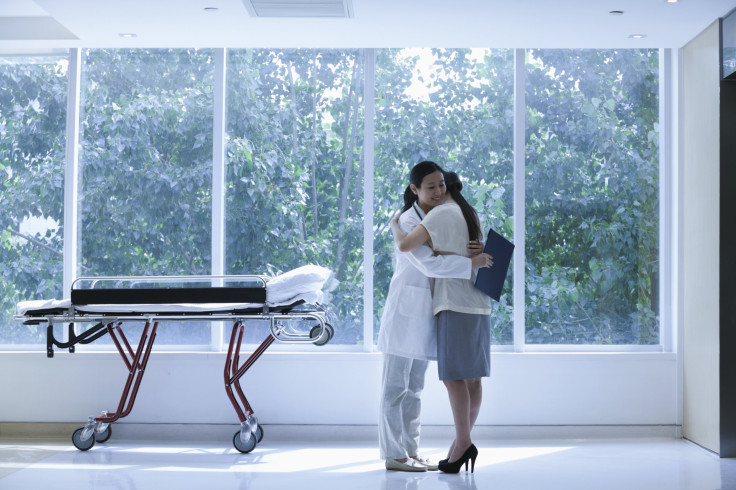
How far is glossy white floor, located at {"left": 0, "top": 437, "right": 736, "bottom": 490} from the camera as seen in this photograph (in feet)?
13.3

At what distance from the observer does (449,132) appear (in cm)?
545

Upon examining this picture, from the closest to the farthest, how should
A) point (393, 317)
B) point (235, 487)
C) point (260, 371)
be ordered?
point (235, 487), point (393, 317), point (260, 371)

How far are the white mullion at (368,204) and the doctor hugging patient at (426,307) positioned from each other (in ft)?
3.20

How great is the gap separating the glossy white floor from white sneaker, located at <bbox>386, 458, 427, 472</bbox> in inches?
2.3

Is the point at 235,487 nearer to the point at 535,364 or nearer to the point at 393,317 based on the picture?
the point at 393,317

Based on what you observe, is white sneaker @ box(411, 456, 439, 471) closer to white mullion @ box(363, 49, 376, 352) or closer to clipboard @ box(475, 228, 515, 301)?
clipboard @ box(475, 228, 515, 301)

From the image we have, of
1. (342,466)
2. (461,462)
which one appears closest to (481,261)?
(461,462)

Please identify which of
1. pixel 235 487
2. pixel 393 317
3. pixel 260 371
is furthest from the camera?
pixel 260 371

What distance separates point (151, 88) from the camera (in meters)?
5.46

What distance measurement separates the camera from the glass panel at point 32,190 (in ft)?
18.0

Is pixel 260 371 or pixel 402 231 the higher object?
pixel 402 231

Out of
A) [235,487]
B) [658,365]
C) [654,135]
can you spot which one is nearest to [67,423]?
[235,487]

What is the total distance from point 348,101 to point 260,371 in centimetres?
178

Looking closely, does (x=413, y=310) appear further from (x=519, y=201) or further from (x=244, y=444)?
(x=519, y=201)
